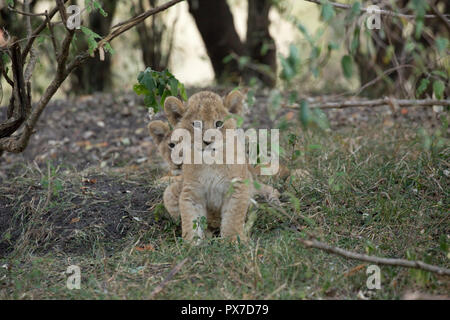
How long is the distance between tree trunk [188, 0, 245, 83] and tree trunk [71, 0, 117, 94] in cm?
166

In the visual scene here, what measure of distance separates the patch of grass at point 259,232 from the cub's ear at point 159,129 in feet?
1.78

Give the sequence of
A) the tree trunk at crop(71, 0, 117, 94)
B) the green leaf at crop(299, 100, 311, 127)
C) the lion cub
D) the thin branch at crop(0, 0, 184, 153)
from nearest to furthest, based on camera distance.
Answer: the green leaf at crop(299, 100, 311, 127) → the thin branch at crop(0, 0, 184, 153) → the lion cub → the tree trunk at crop(71, 0, 117, 94)

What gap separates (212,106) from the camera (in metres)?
4.41

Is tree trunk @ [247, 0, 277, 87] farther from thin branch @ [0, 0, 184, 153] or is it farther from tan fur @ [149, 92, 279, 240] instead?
thin branch @ [0, 0, 184, 153]

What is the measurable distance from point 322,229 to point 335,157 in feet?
5.11

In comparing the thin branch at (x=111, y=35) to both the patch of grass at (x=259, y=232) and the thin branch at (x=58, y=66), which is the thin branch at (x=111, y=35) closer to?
the thin branch at (x=58, y=66)

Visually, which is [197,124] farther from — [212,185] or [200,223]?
[200,223]

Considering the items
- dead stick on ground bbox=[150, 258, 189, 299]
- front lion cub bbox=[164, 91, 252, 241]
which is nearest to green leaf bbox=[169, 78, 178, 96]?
front lion cub bbox=[164, 91, 252, 241]

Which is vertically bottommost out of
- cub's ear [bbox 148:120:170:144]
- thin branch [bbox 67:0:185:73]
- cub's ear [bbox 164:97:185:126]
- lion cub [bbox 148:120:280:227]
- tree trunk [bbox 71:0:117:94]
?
lion cub [bbox 148:120:280:227]

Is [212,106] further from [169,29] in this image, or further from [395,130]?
[169,29]

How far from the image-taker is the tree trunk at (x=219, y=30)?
10609mm

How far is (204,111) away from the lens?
4.39 m

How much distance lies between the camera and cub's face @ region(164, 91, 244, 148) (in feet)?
14.4
